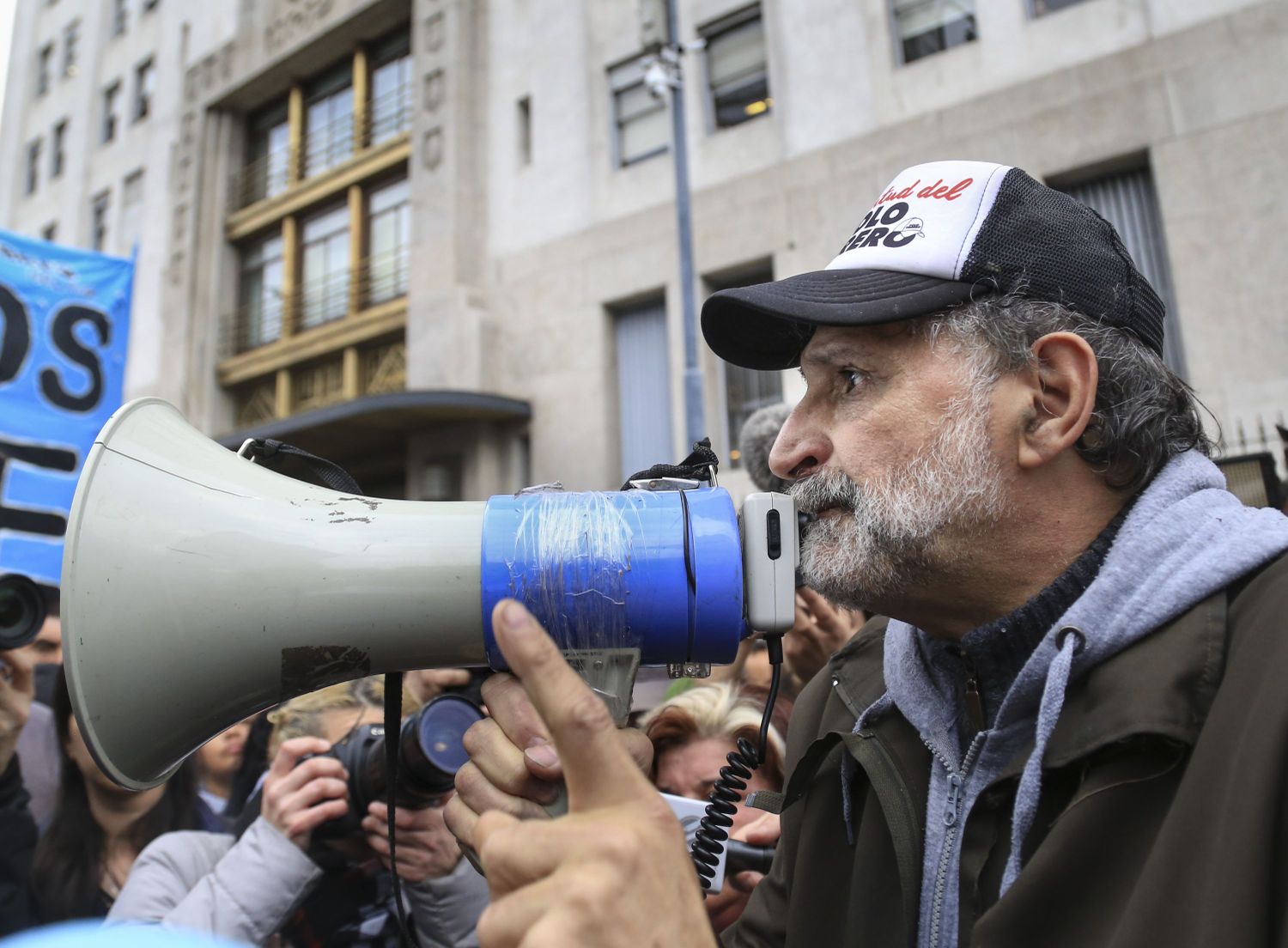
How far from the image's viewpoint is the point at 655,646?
123 centimetres

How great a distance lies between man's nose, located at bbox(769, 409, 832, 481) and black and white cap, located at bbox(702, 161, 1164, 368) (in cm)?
17

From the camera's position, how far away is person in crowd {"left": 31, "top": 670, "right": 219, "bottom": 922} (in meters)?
2.56

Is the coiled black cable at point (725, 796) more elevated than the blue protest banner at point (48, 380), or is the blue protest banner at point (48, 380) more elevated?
the blue protest banner at point (48, 380)

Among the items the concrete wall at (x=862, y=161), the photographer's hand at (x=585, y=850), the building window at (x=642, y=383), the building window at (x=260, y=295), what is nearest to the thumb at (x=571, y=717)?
the photographer's hand at (x=585, y=850)

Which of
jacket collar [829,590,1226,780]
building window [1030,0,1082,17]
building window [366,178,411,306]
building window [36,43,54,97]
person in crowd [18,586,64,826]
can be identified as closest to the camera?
jacket collar [829,590,1226,780]

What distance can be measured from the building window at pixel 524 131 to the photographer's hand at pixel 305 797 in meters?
11.7

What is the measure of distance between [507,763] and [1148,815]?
770 millimetres

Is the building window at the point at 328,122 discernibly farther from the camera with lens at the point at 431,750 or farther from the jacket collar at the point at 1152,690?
Result: the jacket collar at the point at 1152,690

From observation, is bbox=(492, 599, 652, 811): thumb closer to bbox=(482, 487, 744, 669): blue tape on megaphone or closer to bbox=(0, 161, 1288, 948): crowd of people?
bbox=(0, 161, 1288, 948): crowd of people

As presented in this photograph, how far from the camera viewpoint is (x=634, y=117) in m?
11.8

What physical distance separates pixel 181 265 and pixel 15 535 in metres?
15.6

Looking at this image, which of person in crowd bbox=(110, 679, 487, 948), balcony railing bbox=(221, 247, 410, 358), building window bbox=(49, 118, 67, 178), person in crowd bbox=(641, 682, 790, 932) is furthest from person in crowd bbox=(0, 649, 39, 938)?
building window bbox=(49, 118, 67, 178)

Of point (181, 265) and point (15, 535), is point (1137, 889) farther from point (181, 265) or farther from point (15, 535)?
point (181, 265)

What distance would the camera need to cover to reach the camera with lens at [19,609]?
82.8 inches
